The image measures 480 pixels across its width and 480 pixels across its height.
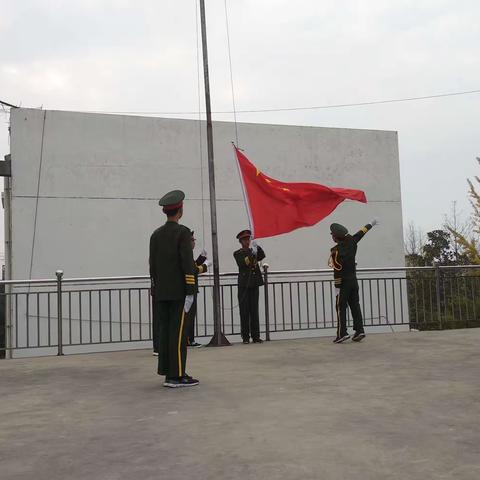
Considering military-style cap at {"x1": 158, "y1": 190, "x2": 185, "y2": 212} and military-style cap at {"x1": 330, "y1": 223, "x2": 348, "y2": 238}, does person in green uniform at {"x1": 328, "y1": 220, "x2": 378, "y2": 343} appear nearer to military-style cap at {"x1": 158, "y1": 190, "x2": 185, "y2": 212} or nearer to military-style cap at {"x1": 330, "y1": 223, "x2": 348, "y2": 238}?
military-style cap at {"x1": 330, "y1": 223, "x2": 348, "y2": 238}

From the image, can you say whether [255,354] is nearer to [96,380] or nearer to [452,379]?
[96,380]

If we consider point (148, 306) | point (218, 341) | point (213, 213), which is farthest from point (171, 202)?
point (148, 306)

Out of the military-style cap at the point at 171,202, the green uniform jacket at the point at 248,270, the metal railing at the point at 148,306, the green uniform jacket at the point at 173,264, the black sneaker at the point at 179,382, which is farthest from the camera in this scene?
the metal railing at the point at 148,306

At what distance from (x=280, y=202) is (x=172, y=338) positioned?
3524mm

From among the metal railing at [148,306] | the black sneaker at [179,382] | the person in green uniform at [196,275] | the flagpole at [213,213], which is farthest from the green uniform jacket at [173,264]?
the metal railing at [148,306]

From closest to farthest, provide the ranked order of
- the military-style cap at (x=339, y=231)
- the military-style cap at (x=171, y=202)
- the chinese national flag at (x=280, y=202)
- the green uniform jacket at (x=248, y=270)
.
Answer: the military-style cap at (x=171, y=202)
the chinese national flag at (x=280, y=202)
the military-style cap at (x=339, y=231)
the green uniform jacket at (x=248, y=270)

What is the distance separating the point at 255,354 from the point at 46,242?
22.1 ft

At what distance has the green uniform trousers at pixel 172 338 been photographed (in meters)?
4.74

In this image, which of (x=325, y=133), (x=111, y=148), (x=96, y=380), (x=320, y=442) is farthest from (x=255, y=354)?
(x=325, y=133)

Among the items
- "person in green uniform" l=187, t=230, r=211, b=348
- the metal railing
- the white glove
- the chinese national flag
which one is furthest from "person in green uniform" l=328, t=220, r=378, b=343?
the white glove

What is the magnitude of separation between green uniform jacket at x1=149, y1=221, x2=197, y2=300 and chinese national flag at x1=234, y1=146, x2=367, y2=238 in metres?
2.73

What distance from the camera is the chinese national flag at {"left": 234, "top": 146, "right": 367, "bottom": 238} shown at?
25.2 feet

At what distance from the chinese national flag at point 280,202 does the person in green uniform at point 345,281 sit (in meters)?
0.40

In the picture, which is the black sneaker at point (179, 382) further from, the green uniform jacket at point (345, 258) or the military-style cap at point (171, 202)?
the green uniform jacket at point (345, 258)
